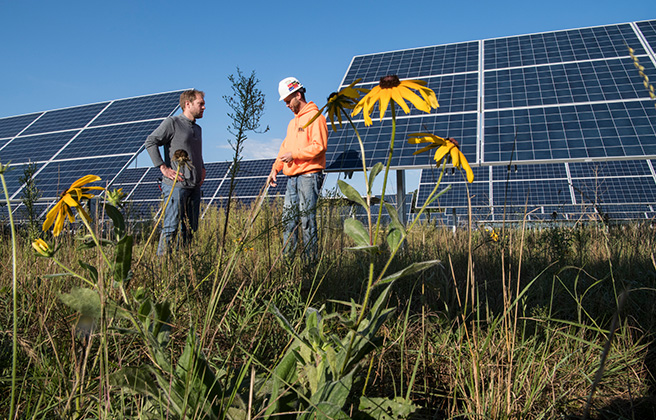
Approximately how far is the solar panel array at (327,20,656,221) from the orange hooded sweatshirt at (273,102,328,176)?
0.64m

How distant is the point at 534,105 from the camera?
7.85 m

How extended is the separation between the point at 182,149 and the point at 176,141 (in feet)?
0.60

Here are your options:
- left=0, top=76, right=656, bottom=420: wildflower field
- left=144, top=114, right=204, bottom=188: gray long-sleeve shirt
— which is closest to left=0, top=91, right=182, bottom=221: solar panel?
left=144, top=114, right=204, bottom=188: gray long-sleeve shirt

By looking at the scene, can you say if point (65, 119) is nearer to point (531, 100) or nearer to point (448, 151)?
point (531, 100)

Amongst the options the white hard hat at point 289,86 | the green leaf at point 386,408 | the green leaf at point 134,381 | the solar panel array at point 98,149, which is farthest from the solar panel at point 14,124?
the green leaf at point 386,408

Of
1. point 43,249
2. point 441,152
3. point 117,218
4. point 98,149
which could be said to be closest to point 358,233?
point 441,152

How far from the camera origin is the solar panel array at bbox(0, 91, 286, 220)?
32.3 feet

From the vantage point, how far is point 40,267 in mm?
2602

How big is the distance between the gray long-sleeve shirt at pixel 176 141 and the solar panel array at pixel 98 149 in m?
4.25

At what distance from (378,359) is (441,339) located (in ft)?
1.44

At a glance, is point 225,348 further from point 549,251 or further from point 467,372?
point 549,251

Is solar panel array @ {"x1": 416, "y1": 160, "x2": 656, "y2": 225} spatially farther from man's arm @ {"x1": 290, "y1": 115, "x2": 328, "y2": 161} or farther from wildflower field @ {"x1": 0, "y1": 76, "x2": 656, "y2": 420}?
wildflower field @ {"x1": 0, "y1": 76, "x2": 656, "y2": 420}

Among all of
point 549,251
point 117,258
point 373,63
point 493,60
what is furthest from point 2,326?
point 493,60

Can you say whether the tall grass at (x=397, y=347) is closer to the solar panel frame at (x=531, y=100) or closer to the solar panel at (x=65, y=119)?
the solar panel frame at (x=531, y=100)
